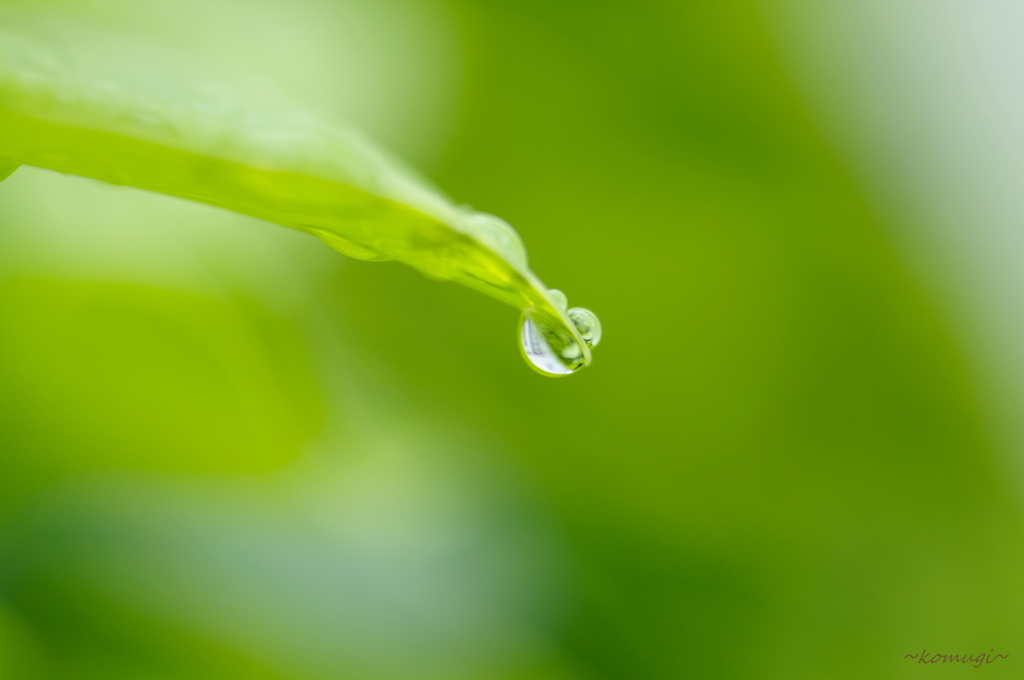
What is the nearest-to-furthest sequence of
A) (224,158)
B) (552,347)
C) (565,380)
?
(224,158), (552,347), (565,380)

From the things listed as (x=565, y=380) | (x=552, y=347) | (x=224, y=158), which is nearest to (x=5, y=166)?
(x=224, y=158)

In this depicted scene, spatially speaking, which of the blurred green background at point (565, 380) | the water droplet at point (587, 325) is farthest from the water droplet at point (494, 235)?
the blurred green background at point (565, 380)

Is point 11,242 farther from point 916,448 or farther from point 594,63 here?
point 916,448

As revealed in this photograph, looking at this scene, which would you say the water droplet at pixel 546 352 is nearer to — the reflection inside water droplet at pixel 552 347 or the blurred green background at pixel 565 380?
the reflection inside water droplet at pixel 552 347

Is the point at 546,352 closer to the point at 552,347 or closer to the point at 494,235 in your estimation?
the point at 552,347

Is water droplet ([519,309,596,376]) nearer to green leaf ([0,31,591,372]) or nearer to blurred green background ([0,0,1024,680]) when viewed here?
green leaf ([0,31,591,372])

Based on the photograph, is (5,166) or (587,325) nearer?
(5,166)

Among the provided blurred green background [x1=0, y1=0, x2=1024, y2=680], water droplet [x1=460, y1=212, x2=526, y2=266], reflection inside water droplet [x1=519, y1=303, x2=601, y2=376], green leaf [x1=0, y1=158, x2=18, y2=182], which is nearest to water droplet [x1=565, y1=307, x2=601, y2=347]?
reflection inside water droplet [x1=519, y1=303, x2=601, y2=376]
